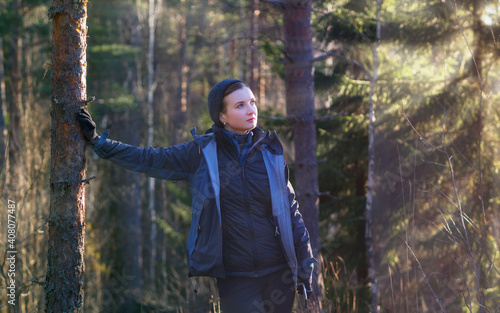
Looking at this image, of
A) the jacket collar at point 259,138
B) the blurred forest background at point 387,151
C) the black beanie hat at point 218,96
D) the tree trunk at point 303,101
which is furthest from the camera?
the tree trunk at point 303,101

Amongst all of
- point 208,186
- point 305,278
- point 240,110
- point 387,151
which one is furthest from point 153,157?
point 387,151

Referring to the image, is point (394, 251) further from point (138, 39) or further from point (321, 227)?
point (138, 39)

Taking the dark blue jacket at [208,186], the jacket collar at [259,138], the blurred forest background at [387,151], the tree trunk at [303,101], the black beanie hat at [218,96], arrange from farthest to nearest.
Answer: the tree trunk at [303,101] < the blurred forest background at [387,151] < the black beanie hat at [218,96] < the jacket collar at [259,138] < the dark blue jacket at [208,186]

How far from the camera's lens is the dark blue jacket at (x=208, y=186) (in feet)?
8.95

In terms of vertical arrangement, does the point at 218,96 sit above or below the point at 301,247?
above

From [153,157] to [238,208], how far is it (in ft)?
2.05

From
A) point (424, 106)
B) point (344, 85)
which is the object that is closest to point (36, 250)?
point (344, 85)

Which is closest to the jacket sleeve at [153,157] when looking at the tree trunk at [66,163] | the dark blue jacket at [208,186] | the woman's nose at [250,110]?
the dark blue jacket at [208,186]

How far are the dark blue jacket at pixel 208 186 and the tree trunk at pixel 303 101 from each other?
282 centimetres

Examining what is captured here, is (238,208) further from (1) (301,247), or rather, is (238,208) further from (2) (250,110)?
(2) (250,110)

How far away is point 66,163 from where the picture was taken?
2.80 meters

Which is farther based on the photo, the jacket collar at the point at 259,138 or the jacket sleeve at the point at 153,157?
the jacket collar at the point at 259,138

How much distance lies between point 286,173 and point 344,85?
4345mm

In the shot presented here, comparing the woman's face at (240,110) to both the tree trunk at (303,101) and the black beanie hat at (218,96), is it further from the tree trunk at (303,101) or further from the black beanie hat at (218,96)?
the tree trunk at (303,101)
